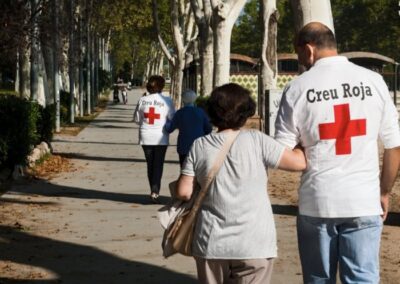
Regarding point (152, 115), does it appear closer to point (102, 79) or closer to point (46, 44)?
point (46, 44)

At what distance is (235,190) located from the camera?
432 centimetres

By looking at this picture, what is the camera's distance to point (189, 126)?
1062cm

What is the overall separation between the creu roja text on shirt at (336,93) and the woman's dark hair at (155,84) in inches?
284

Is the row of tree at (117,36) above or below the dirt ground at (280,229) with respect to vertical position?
above

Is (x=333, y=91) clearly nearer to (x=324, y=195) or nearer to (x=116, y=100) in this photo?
(x=324, y=195)

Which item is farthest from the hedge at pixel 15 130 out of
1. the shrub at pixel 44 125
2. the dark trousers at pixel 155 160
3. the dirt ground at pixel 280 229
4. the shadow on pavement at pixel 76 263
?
the shadow on pavement at pixel 76 263

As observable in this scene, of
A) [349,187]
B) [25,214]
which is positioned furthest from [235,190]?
[25,214]

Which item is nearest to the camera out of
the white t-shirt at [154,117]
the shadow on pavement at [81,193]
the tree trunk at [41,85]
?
the white t-shirt at [154,117]

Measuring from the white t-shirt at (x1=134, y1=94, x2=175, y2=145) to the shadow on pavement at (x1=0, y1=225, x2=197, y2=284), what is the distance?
275cm

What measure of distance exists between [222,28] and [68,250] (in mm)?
17191

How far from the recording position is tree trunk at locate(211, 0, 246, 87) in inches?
971

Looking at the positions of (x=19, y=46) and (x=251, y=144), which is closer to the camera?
(x=251, y=144)

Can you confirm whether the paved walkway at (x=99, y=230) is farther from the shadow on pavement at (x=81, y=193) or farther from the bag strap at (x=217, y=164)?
the bag strap at (x=217, y=164)

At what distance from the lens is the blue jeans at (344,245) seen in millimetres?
4180
